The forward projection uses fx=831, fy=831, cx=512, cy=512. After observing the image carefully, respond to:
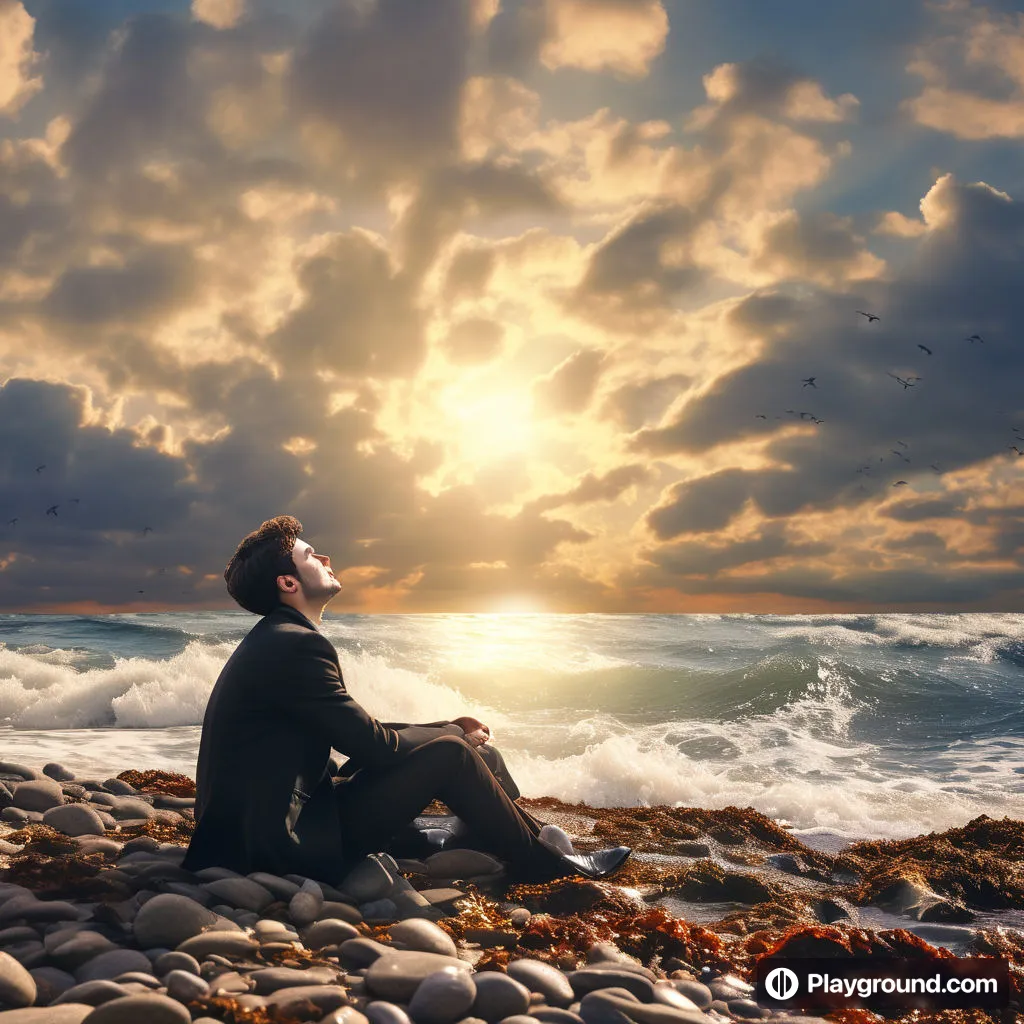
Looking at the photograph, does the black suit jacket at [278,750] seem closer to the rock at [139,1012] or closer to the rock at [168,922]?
the rock at [168,922]

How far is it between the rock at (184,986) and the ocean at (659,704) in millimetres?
6915

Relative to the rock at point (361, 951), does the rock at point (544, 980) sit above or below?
below

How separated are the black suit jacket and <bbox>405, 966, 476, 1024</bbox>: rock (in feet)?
4.22

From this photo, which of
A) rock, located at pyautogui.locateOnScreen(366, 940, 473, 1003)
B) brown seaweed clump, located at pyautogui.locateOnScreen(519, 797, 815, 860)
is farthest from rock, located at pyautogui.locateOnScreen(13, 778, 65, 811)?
brown seaweed clump, located at pyautogui.locateOnScreen(519, 797, 815, 860)

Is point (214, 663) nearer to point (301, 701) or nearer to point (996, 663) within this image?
point (301, 701)

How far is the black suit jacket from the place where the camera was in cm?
411

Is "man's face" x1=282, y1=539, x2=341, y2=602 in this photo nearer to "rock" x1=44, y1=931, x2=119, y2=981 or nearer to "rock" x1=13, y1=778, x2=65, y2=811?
"rock" x1=44, y1=931, x2=119, y2=981


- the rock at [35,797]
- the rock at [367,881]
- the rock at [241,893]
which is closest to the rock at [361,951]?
the rock at [241,893]

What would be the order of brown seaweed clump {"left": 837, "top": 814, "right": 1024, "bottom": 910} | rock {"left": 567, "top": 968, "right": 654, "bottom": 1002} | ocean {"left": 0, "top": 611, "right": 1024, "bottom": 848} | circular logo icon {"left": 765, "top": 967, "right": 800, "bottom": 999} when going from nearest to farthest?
1. rock {"left": 567, "top": 968, "right": 654, "bottom": 1002}
2. circular logo icon {"left": 765, "top": 967, "right": 800, "bottom": 999}
3. brown seaweed clump {"left": 837, "top": 814, "right": 1024, "bottom": 910}
4. ocean {"left": 0, "top": 611, "right": 1024, "bottom": 848}

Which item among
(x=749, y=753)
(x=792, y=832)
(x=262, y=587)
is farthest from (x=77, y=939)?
(x=749, y=753)

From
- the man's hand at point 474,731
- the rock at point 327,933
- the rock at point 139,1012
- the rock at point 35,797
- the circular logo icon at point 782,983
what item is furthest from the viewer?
the rock at point 35,797

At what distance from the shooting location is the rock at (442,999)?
3.14 meters

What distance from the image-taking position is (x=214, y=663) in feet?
61.5

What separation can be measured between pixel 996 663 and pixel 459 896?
78.8 feet
